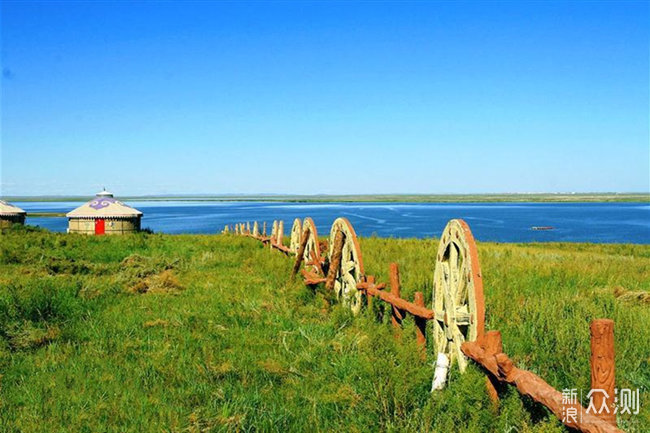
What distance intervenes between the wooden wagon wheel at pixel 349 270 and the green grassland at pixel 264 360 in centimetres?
48

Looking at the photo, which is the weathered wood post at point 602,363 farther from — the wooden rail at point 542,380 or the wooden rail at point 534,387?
the wooden rail at point 534,387

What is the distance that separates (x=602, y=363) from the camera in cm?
320

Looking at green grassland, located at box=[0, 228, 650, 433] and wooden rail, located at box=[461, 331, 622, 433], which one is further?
green grassland, located at box=[0, 228, 650, 433]

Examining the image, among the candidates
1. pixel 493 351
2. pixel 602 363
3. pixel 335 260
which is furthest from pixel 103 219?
pixel 602 363

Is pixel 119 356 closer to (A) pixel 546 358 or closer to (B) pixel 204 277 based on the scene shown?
(A) pixel 546 358

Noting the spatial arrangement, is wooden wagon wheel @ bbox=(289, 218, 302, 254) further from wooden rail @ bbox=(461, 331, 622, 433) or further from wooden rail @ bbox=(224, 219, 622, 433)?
wooden rail @ bbox=(461, 331, 622, 433)

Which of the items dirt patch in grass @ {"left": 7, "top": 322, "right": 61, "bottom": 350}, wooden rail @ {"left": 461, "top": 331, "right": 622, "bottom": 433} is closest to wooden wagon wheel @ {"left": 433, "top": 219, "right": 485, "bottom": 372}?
wooden rail @ {"left": 461, "top": 331, "right": 622, "bottom": 433}

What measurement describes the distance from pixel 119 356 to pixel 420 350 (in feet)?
12.6

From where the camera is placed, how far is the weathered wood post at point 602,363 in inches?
124

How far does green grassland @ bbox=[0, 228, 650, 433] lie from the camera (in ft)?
14.3

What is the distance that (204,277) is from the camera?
13.7 metres

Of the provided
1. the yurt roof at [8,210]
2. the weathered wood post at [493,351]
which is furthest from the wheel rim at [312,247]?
the yurt roof at [8,210]

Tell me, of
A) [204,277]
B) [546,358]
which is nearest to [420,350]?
[546,358]

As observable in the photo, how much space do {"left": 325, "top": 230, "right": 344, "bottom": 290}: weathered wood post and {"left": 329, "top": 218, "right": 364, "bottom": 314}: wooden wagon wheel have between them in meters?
0.13
